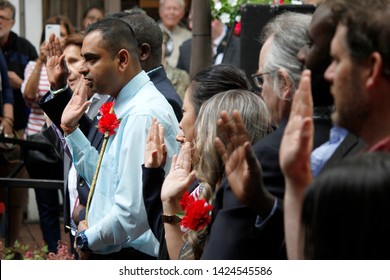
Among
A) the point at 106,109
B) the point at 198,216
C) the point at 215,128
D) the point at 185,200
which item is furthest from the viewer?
the point at 106,109

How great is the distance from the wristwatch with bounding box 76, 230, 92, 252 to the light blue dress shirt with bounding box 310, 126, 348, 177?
6.26 ft

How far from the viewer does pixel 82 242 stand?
18.3ft

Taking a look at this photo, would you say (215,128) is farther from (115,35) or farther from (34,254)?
(34,254)

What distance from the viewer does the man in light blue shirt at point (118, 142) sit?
5.42 metres

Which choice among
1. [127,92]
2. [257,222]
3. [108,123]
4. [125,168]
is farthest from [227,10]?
[257,222]

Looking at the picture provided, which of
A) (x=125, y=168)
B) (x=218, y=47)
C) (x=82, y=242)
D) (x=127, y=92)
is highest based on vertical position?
(x=127, y=92)

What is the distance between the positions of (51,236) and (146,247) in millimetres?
3919

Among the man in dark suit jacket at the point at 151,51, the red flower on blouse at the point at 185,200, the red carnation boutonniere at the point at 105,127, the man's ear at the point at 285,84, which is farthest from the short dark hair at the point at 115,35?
the man's ear at the point at 285,84

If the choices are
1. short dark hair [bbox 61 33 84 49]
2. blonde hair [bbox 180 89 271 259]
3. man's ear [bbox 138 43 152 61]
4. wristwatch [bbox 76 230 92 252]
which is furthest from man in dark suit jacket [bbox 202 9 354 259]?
short dark hair [bbox 61 33 84 49]

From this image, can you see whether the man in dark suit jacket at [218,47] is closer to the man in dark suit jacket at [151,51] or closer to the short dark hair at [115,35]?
the man in dark suit jacket at [151,51]

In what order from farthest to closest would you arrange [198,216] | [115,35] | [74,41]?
[74,41] < [115,35] < [198,216]

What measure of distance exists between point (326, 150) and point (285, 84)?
323 millimetres

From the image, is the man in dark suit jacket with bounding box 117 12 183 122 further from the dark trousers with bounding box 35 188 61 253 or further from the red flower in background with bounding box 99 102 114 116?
the dark trousers with bounding box 35 188 61 253

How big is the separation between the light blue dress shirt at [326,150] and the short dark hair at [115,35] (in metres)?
2.05
